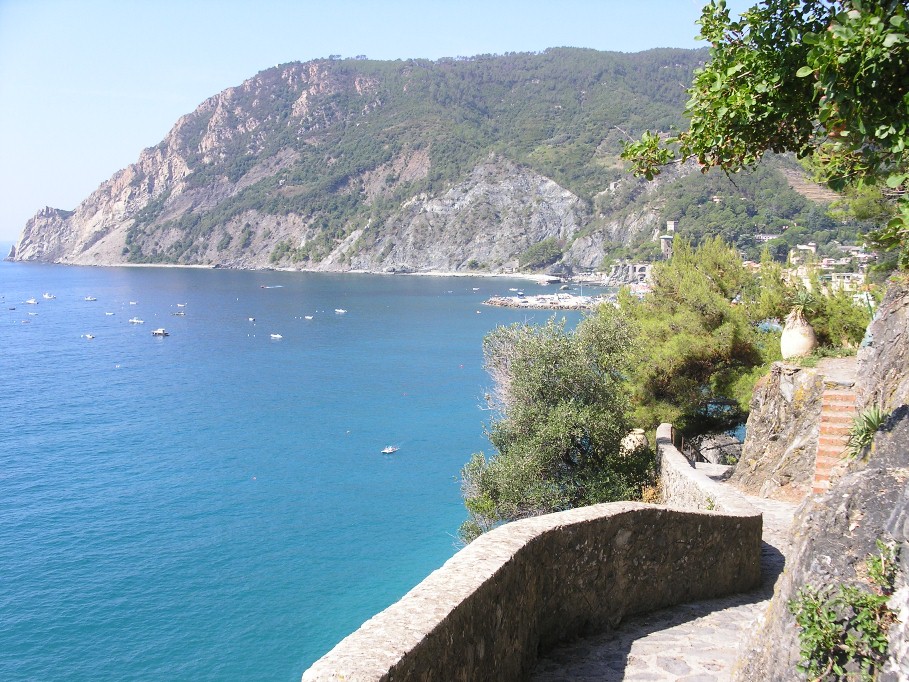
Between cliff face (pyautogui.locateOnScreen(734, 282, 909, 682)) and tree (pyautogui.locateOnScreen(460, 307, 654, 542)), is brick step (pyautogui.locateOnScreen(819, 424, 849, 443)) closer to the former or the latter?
tree (pyautogui.locateOnScreen(460, 307, 654, 542))

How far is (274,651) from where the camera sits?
2306 centimetres

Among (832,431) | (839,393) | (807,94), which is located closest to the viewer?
(807,94)

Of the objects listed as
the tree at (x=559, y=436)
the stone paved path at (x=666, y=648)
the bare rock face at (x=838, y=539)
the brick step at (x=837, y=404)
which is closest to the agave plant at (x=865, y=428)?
the bare rock face at (x=838, y=539)

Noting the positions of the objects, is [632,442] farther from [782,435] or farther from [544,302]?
[544,302]

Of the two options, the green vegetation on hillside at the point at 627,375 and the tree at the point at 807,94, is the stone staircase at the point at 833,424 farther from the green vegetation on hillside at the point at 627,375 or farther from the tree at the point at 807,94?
the tree at the point at 807,94

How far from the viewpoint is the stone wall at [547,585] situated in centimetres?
432

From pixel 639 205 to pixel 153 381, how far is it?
14160cm

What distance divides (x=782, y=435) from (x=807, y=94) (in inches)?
431

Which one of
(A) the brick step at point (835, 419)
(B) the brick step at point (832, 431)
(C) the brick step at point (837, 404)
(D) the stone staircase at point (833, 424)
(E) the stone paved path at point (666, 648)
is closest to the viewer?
(E) the stone paved path at point (666, 648)

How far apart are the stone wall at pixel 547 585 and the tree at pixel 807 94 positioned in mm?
3365

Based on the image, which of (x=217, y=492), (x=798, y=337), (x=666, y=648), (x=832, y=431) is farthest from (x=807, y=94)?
(x=217, y=492)

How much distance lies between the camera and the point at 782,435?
15.2 meters

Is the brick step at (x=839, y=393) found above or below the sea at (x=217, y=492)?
above

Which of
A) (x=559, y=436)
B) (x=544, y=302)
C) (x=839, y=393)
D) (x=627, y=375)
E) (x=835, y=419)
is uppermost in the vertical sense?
(x=839, y=393)
